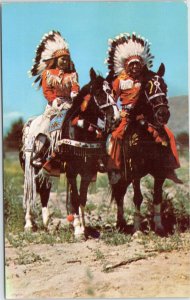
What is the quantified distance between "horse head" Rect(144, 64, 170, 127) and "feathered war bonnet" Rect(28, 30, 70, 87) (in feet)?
1.48

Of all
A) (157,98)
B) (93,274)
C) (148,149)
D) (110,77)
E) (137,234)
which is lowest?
(93,274)

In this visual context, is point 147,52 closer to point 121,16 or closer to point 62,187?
point 121,16

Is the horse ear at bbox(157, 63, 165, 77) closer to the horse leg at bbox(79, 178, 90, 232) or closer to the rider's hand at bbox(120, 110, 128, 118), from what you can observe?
the rider's hand at bbox(120, 110, 128, 118)

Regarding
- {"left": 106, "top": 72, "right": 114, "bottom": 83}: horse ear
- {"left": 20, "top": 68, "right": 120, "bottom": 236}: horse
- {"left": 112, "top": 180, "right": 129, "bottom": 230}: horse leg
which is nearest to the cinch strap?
{"left": 20, "top": 68, "right": 120, "bottom": 236}: horse

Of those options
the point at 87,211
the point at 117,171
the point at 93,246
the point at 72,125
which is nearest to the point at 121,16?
the point at 72,125

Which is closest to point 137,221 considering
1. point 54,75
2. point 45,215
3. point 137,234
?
point 137,234

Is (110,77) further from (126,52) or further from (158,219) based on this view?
(158,219)

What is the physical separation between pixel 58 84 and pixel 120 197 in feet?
2.14

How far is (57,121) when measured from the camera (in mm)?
2756

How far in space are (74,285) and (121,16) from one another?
136 cm

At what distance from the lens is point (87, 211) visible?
276 centimetres

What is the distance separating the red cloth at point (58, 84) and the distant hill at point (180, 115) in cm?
50

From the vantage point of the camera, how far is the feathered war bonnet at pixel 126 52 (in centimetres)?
274

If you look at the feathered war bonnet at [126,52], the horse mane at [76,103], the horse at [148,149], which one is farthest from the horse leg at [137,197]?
the feathered war bonnet at [126,52]
